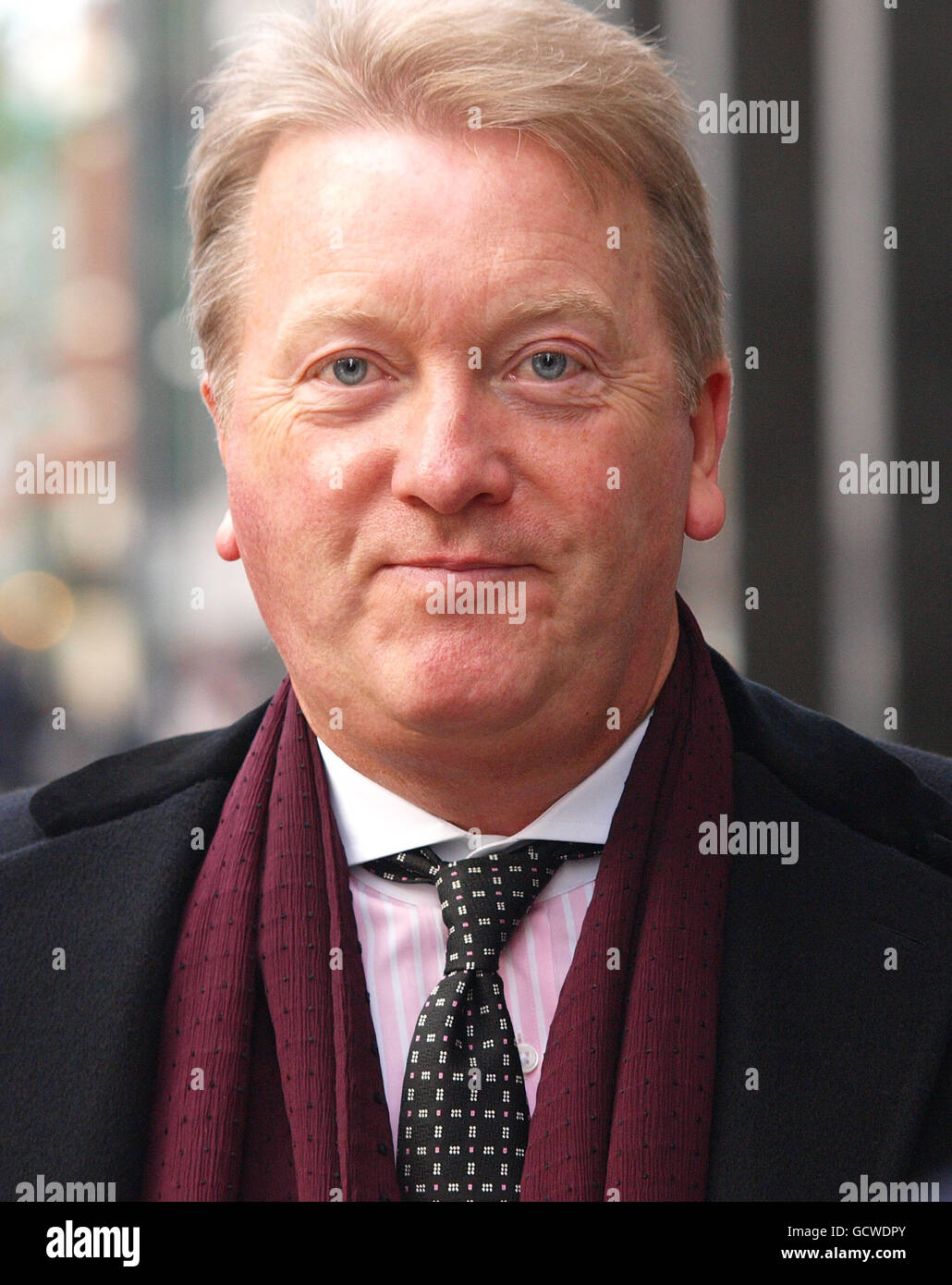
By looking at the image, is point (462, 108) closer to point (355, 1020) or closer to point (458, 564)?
point (458, 564)

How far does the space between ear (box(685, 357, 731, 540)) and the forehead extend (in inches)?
11.2

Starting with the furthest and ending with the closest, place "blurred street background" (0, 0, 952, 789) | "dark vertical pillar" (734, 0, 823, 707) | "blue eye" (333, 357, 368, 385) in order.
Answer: "dark vertical pillar" (734, 0, 823, 707) → "blurred street background" (0, 0, 952, 789) → "blue eye" (333, 357, 368, 385)

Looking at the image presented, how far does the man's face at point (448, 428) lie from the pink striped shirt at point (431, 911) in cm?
17

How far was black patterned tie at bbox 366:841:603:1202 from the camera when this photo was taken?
6.16 feet

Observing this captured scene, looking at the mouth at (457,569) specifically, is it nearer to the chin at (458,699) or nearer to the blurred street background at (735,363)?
the chin at (458,699)

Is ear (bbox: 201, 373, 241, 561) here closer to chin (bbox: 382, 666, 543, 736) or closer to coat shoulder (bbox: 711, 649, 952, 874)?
chin (bbox: 382, 666, 543, 736)

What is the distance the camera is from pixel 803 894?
2.06 meters

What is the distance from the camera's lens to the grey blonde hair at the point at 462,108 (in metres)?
1.97

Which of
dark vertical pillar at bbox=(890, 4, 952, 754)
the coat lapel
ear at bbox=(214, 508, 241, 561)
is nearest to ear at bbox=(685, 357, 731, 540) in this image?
ear at bbox=(214, 508, 241, 561)

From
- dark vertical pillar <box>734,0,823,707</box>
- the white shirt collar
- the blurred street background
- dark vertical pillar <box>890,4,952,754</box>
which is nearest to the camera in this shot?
the white shirt collar

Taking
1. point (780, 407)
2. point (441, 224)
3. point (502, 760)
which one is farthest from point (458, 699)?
point (780, 407)

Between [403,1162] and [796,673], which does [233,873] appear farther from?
[796,673]
